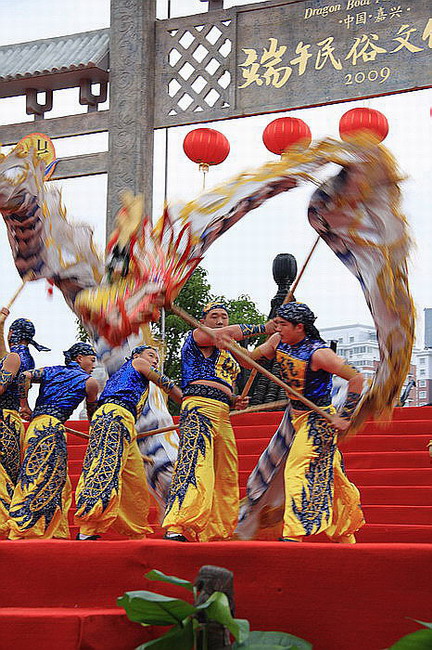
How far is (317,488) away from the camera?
4.36 metres

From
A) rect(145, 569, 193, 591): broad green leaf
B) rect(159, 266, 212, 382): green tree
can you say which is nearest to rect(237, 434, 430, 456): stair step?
rect(145, 569, 193, 591): broad green leaf

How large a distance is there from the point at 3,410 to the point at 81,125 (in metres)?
4.82

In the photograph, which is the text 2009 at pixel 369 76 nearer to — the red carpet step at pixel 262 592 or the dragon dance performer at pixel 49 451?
the dragon dance performer at pixel 49 451

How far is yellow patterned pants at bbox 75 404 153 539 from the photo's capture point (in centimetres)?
476

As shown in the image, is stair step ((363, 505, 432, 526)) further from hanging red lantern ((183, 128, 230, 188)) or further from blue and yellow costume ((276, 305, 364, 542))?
hanging red lantern ((183, 128, 230, 188))

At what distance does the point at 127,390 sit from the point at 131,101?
4.90 metres

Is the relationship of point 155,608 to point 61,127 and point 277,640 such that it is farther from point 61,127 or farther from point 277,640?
point 61,127

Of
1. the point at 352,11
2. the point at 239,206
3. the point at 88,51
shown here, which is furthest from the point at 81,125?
the point at 239,206

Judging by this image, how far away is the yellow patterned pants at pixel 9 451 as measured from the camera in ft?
18.0

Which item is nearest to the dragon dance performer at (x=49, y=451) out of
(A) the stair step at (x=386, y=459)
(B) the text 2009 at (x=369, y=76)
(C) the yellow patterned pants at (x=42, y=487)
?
(C) the yellow patterned pants at (x=42, y=487)

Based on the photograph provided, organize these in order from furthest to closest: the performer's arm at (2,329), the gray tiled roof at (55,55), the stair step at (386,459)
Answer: the gray tiled roof at (55,55) → the stair step at (386,459) → the performer's arm at (2,329)

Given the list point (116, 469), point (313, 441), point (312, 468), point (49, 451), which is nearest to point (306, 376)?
point (313, 441)

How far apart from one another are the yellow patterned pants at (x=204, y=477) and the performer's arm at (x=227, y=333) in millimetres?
279

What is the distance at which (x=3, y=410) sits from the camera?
561cm
